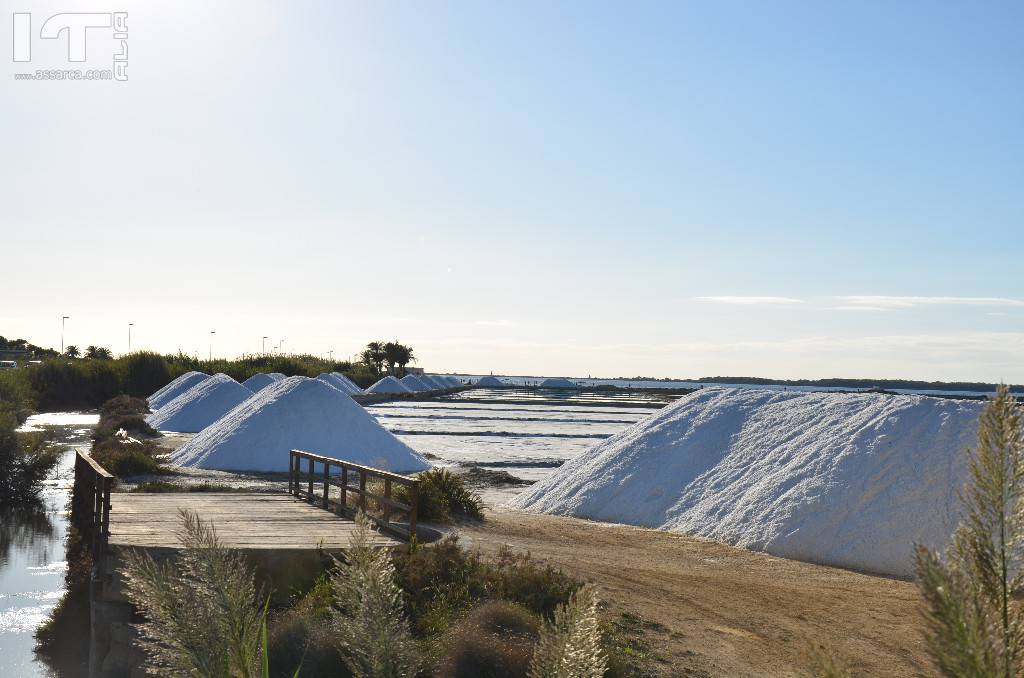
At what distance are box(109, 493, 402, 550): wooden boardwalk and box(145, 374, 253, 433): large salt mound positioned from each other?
72.0 ft

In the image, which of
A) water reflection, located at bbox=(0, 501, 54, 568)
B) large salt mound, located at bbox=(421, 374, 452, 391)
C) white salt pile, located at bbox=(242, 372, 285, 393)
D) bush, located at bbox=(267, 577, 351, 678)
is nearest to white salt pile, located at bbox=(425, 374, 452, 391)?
large salt mound, located at bbox=(421, 374, 452, 391)

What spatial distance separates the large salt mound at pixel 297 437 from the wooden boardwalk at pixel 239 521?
8.38 metres

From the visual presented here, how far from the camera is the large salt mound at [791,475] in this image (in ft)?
41.3

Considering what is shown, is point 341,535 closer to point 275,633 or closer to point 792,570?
point 275,633

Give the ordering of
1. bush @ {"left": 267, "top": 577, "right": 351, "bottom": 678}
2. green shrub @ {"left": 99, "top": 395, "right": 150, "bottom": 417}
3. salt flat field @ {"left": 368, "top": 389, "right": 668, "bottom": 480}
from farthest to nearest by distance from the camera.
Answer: green shrub @ {"left": 99, "top": 395, "right": 150, "bottom": 417}
salt flat field @ {"left": 368, "top": 389, "right": 668, "bottom": 480}
bush @ {"left": 267, "top": 577, "right": 351, "bottom": 678}

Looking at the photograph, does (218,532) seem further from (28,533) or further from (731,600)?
(28,533)

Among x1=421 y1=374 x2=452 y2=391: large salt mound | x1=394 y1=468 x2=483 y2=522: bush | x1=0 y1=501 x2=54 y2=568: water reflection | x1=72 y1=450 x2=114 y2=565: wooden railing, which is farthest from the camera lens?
x1=421 y1=374 x2=452 y2=391: large salt mound

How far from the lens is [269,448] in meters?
22.1

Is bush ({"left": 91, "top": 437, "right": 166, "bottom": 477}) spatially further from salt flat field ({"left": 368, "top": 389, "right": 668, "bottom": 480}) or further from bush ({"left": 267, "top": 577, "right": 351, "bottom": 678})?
bush ({"left": 267, "top": 577, "right": 351, "bottom": 678})

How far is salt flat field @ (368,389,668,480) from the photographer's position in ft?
89.6

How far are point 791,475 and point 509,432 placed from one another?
82.9 feet

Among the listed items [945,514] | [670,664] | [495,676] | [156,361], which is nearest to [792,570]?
[945,514]

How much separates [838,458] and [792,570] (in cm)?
295

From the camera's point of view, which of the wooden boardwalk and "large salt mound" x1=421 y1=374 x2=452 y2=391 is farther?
"large salt mound" x1=421 y1=374 x2=452 y2=391
